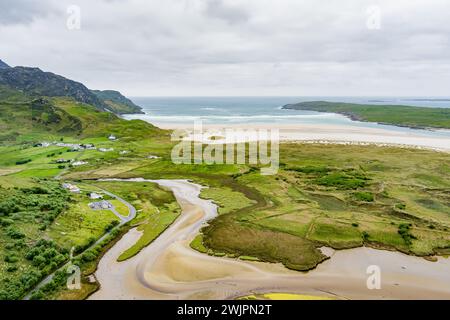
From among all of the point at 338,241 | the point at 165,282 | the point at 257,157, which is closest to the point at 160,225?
the point at 165,282

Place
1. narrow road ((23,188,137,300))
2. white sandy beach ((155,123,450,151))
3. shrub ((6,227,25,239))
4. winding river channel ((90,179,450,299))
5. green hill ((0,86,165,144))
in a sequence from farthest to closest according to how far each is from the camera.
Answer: green hill ((0,86,165,144)), white sandy beach ((155,123,450,151)), shrub ((6,227,25,239)), winding river channel ((90,179,450,299)), narrow road ((23,188,137,300))

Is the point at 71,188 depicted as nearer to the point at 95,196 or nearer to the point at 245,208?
the point at 95,196

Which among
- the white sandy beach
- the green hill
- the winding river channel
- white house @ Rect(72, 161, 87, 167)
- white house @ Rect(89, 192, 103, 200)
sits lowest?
the winding river channel

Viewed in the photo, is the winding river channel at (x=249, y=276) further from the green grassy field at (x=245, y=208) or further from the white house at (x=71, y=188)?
the white house at (x=71, y=188)

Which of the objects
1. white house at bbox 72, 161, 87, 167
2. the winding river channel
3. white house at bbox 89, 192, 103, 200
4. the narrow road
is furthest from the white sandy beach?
the winding river channel

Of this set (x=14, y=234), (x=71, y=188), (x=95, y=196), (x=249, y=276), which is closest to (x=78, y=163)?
(x=71, y=188)

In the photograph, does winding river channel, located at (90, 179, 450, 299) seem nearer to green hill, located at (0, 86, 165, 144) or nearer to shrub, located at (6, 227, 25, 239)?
shrub, located at (6, 227, 25, 239)

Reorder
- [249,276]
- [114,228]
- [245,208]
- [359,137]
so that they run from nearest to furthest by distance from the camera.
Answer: [249,276] → [114,228] → [245,208] → [359,137]

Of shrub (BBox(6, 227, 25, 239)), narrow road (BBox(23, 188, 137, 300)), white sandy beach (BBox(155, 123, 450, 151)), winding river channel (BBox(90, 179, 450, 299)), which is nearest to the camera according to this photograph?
narrow road (BBox(23, 188, 137, 300))
